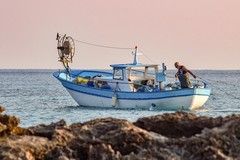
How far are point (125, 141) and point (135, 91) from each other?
2719 cm

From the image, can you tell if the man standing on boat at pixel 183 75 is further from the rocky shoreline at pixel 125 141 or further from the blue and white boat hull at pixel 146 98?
the rocky shoreline at pixel 125 141

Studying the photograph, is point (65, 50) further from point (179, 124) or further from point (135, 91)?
point (179, 124)

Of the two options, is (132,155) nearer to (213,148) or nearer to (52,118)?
(213,148)

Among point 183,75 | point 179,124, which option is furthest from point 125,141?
point 183,75

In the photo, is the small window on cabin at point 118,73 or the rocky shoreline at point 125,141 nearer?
the rocky shoreline at point 125,141

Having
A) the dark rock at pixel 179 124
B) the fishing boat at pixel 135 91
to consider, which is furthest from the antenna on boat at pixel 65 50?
the dark rock at pixel 179 124

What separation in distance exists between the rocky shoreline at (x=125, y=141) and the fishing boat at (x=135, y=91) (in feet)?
79.6

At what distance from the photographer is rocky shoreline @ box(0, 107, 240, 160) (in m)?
7.74

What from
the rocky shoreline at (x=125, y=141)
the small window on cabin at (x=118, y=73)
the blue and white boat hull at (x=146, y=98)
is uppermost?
the rocky shoreline at (x=125, y=141)

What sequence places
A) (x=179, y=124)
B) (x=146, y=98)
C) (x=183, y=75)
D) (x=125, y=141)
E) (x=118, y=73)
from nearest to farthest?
1. (x=125, y=141)
2. (x=179, y=124)
3. (x=183, y=75)
4. (x=146, y=98)
5. (x=118, y=73)

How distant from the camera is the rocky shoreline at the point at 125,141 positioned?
7738 mm

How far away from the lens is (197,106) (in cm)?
3484

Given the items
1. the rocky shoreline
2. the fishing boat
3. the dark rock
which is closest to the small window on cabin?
the fishing boat

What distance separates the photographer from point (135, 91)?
3525cm
